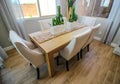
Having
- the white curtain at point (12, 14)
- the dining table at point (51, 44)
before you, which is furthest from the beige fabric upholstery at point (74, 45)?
the white curtain at point (12, 14)

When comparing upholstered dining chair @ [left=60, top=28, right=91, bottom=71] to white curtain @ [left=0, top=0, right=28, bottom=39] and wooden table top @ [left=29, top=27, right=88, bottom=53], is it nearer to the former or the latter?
wooden table top @ [left=29, top=27, right=88, bottom=53]

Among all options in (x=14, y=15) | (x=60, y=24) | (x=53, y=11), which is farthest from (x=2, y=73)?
(x=53, y=11)

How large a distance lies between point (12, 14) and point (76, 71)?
2.08 meters

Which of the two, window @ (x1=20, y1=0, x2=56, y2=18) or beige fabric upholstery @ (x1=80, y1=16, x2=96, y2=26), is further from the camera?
window @ (x1=20, y1=0, x2=56, y2=18)

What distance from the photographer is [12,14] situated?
6.50ft

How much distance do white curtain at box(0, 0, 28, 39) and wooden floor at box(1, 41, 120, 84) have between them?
0.84m

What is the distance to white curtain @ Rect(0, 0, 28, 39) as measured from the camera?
1851 mm

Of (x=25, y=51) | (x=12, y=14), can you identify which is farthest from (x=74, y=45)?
(x=12, y=14)

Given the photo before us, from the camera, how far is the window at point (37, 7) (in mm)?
2401

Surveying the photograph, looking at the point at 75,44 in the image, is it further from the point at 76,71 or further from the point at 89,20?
the point at 89,20

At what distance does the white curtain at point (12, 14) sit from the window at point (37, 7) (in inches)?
12.7

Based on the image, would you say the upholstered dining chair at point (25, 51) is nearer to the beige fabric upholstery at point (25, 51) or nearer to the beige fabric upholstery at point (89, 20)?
the beige fabric upholstery at point (25, 51)

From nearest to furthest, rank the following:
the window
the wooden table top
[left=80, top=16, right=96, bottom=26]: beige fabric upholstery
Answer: the wooden table top, [left=80, top=16, right=96, bottom=26]: beige fabric upholstery, the window

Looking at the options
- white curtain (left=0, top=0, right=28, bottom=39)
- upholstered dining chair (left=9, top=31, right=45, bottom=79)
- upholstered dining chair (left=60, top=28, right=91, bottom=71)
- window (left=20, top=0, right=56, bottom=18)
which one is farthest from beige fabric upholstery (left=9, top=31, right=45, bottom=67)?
window (left=20, top=0, right=56, bottom=18)
